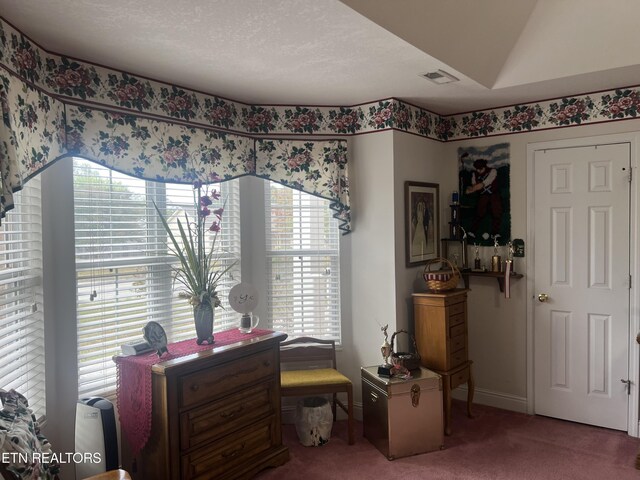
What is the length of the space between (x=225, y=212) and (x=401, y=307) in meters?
1.49

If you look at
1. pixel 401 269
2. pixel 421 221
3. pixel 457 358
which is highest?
pixel 421 221

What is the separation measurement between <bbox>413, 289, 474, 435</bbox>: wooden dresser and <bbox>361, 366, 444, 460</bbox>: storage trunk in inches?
9.2

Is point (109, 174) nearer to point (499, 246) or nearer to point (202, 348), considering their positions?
point (202, 348)

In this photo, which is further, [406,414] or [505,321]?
[505,321]

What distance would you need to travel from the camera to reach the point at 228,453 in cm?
273

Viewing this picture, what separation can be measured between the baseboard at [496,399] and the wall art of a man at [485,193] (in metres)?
1.33

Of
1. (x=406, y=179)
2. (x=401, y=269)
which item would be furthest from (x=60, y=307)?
(x=406, y=179)

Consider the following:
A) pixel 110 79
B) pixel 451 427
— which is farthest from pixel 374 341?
pixel 110 79

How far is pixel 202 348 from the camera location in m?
2.72

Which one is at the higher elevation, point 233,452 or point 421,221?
point 421,221

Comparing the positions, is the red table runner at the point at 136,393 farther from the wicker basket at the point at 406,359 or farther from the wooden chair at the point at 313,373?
the wicker basket at the point at 406,359

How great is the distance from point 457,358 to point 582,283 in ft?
3.49

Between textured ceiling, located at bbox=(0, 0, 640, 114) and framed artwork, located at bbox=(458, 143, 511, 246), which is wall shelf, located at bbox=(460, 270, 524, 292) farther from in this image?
textured ceiling, located at bbox=(0, 0, 640, 114)

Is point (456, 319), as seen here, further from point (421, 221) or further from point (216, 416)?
point (216, 416)
